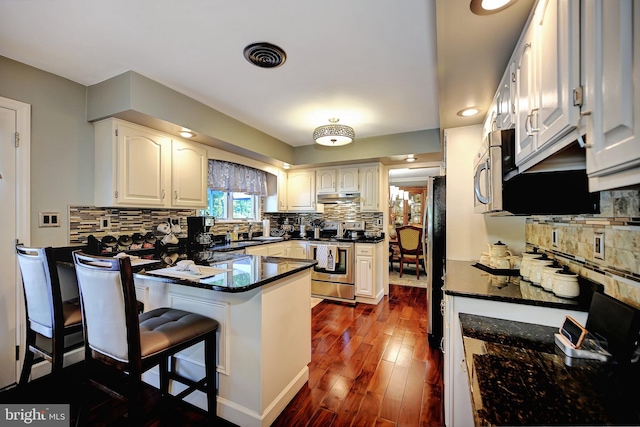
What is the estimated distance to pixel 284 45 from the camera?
69.2 inches

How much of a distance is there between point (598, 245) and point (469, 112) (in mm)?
1389

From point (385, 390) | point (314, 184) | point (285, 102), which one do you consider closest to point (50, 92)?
point (285, 102)

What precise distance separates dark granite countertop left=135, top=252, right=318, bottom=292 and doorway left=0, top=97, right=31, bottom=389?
1131mm

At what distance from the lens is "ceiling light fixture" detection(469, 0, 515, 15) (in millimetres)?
1060

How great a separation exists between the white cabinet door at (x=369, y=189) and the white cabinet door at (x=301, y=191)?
2.71 feet

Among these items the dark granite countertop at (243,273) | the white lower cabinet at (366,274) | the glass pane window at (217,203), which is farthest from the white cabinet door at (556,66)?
the glass pane window at (217,203)

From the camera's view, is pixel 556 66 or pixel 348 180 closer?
pixel 556 66

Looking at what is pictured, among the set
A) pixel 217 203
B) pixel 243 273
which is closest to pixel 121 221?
pixel 217 203

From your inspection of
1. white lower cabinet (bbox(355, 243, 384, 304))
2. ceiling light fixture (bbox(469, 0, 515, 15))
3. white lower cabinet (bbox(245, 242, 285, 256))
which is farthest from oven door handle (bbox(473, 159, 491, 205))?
white lower cabinet (bbox(245, 242, 285, 256))

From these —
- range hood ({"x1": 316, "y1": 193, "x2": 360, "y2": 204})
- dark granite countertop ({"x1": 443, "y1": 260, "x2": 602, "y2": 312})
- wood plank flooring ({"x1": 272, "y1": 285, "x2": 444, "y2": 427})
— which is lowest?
wood plank flooring ({"x1": 272, "y1": 285, "x2": 444, "y2": 427})

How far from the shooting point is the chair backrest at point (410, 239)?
5.02 meters

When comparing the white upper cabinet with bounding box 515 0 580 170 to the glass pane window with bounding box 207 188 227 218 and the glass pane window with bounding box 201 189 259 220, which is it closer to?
the glass pane window with bounding box 201 189 259 220

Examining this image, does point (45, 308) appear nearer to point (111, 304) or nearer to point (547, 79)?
point (111, 304)

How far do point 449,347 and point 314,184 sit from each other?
3.33 meters
